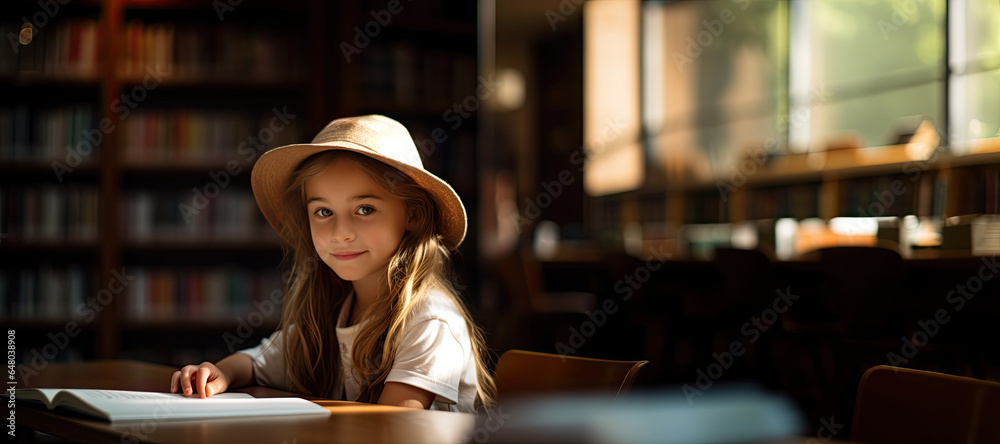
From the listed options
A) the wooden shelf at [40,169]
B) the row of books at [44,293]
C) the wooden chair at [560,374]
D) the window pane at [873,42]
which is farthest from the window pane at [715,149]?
the wooden chair at [560,374]

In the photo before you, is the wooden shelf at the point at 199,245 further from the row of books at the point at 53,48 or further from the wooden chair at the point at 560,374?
the wooden chair at the point at 560,374

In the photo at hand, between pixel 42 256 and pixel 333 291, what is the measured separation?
3.11 meters

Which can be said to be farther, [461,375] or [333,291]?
[333,291]

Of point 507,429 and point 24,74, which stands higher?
point 24,74

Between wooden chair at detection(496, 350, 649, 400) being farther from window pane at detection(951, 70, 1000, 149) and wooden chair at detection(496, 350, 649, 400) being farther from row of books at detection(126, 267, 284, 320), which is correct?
window pane at detection(951, 70, 1000, 149)

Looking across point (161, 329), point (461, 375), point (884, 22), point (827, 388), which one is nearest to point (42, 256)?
point (161, 329)

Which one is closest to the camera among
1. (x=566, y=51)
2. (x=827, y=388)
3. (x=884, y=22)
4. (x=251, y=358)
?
(x=251, y=358)

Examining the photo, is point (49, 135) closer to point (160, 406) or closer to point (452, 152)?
point (452, 152)

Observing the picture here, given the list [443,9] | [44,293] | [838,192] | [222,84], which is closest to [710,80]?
[838,192]

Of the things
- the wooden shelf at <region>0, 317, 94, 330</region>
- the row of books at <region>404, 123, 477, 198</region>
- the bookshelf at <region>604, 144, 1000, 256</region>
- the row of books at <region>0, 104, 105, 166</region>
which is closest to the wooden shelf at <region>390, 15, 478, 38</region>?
the row of books at <region>404, 123, 477, 198</region>

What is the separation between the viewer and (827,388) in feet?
12.0

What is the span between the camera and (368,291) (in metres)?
1.41

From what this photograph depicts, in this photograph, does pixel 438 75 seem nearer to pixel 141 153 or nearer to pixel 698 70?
pixel 141 153

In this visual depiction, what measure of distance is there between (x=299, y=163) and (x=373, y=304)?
31 cm
